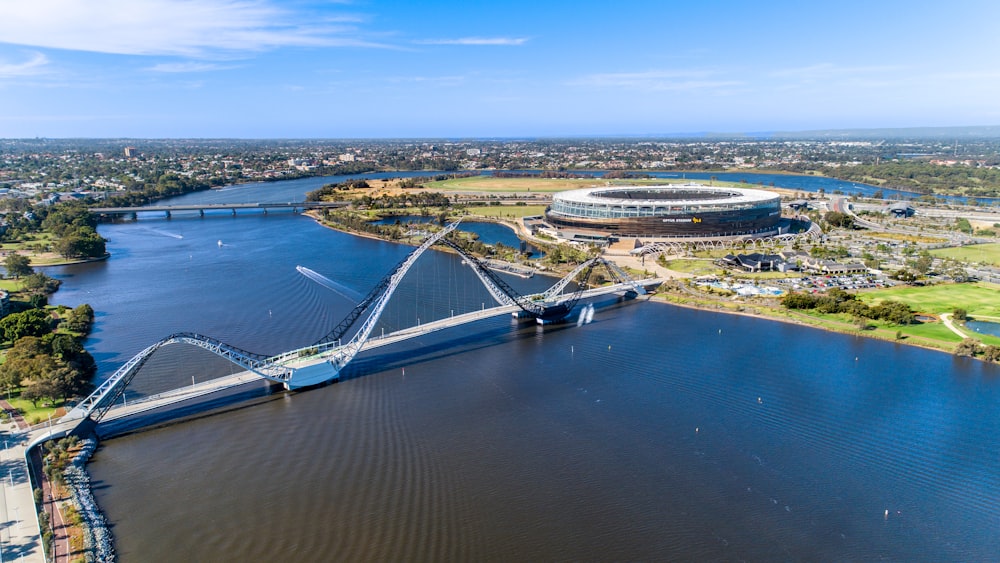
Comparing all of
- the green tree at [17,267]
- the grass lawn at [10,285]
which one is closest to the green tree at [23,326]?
the grass lawn at [10,285]

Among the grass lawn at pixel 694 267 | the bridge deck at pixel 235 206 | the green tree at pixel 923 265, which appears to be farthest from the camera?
the bridge deck at pixel 235 206

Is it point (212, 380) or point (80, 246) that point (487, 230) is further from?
point (212, 380)

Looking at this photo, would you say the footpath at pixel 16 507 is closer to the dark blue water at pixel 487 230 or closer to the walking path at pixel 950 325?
the walking path at pixel 950 325

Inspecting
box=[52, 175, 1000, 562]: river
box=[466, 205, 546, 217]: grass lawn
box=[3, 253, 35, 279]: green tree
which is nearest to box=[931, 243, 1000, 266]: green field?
box=[52, 175, 1000, 562]: river

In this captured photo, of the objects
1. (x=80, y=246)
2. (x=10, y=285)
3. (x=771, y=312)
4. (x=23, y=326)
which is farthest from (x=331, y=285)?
(x=771, y=312)

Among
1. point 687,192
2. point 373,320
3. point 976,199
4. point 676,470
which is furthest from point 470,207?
point 976,199

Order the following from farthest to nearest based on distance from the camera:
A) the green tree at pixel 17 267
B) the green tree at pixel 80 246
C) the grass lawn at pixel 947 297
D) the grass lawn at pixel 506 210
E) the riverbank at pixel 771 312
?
the grass lawn at pixel 506 210, the green tree at pixel 80 246, the green tree at pixel 17 267, the grass lawn at pixel 947 297, the riverbank at pixel 771 312

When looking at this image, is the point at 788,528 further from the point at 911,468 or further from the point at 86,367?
the point at 86,367
